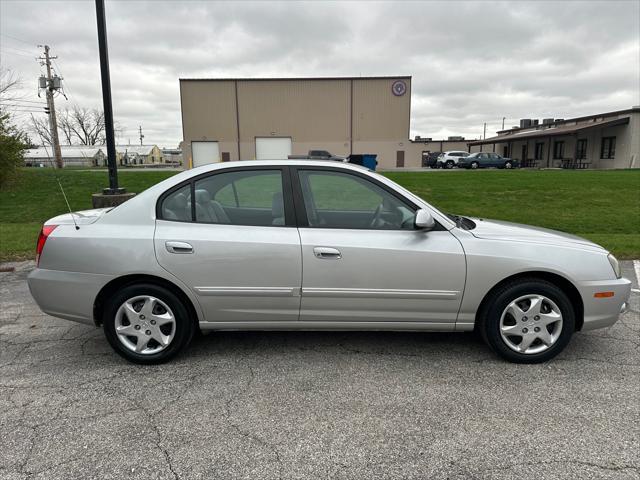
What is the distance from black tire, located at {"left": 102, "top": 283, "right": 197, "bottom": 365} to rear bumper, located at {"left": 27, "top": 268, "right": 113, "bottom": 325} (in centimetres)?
14

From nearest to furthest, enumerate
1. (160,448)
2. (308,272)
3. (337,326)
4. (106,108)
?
(160,448) → (308,272) → (337,326) → (106,108)

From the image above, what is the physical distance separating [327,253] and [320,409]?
3.53 feet

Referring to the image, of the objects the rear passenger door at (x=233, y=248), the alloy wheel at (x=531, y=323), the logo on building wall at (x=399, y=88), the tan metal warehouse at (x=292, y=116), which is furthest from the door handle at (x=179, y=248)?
the logo on building wall at (x=399, y=88)

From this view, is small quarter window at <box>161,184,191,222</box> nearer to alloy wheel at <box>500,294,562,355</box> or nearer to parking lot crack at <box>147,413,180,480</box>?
parking lot crack at <box>147,413,180,480</box>

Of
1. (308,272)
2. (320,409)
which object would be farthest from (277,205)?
(320,409)

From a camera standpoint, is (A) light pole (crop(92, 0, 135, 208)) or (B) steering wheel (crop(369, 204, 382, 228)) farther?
(A) light pole (crop(92, 0, 135, 208))

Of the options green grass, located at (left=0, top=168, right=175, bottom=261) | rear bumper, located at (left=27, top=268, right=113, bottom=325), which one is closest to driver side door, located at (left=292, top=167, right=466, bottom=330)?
rear bumper, located at (left=27, top=268, right=113, bottom=325)

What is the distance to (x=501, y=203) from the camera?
13555 millimetres

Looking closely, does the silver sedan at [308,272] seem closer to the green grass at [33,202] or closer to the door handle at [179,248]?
the door handle at [179,248]

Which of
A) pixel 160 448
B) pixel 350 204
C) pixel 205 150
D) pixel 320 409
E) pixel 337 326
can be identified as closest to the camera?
pixel 160 448

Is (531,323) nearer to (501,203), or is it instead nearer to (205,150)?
(501,203)

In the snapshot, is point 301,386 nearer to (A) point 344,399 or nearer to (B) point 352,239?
(A) point 344,399

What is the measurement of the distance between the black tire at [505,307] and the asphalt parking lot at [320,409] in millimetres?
104

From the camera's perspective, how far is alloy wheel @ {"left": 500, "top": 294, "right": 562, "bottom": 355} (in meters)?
3.36
